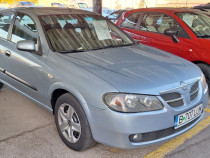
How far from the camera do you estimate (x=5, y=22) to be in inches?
149

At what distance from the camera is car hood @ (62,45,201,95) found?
2.28 meters

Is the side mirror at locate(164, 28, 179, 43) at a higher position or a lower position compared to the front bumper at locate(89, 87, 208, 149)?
higher

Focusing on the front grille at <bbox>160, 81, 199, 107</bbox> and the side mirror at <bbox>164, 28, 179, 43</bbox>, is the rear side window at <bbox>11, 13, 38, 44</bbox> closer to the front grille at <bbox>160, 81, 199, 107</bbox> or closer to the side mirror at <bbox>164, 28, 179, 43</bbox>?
the front grille at <bbox>160, 81, 199, 107</bbox>

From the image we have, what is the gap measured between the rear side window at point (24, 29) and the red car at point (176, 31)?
2.46 metres

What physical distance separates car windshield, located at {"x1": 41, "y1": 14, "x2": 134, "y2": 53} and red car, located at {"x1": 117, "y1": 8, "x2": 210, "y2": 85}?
1.21 metres

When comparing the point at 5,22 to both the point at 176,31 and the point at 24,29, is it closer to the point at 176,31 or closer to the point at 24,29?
the point at 24,29

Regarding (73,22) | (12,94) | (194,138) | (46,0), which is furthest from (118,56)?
(46,0)

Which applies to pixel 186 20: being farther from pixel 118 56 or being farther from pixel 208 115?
pixel 118 56

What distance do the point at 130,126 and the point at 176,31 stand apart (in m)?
2.85

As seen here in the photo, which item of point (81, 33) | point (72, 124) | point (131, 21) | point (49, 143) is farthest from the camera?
point (131, 21)

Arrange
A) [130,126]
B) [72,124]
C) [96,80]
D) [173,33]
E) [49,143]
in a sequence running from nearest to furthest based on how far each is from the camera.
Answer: [130,126] → [96,80] → [72,124] → [49,143] → [173,33]

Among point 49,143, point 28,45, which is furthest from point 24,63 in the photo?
point 49,143

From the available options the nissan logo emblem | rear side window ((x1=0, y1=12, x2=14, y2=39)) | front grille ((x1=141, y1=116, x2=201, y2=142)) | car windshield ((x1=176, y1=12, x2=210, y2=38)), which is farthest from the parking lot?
car windshield ((x1=176, y1=12, x2=210, y2=38))

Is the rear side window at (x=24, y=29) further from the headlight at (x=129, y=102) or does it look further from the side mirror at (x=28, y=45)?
the headlight at (x=129, y=102)
